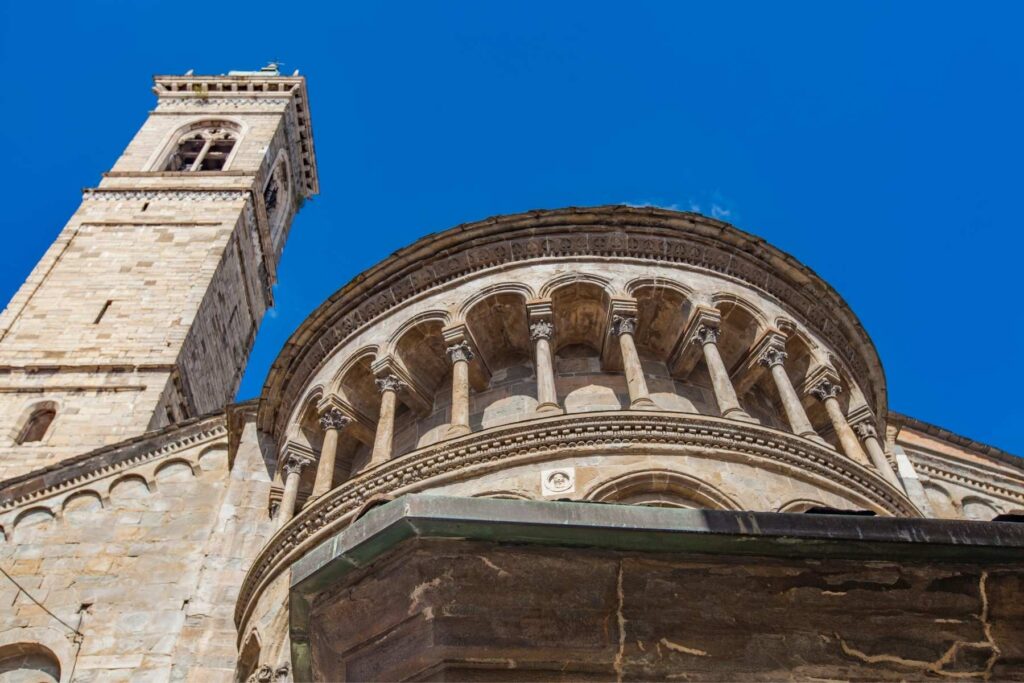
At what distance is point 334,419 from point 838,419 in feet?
21.6

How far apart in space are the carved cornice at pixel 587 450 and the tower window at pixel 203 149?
28.0 metres

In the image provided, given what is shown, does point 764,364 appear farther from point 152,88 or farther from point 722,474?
point 152,88

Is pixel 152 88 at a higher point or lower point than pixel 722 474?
higher

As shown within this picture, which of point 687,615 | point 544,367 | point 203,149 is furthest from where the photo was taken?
point 203,149

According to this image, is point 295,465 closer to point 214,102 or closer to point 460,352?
point 460,352

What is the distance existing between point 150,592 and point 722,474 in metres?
8.00

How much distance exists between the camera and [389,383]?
1262cm

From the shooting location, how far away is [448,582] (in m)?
4.17

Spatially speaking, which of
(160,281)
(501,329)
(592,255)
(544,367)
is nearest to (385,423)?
(544,367)

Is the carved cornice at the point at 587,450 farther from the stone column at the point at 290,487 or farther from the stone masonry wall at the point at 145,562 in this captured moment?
the stone masonry wall at the point at 145,562

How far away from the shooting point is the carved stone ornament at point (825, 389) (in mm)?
12906

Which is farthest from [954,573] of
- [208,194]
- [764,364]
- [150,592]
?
[208,194]

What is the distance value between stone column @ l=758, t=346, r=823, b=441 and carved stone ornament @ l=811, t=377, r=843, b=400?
278 mm

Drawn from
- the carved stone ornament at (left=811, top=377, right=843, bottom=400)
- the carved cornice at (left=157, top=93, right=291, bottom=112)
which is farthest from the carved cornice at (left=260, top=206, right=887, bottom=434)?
the carved cornice at (left=157, top=93, right=291, bottom=112)
